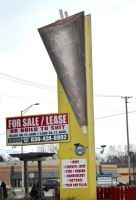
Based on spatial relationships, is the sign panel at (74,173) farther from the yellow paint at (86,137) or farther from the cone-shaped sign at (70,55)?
the cone-shaped sign at (70,55)

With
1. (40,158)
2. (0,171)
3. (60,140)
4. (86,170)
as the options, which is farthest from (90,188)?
(0,171)

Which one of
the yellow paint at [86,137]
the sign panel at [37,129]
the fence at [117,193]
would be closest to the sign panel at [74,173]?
the yellow paint at [86,137]

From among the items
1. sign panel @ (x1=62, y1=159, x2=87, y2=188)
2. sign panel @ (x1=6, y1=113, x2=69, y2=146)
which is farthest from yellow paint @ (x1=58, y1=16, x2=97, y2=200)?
sign panel @ (x1=6, y1=113, x2=69, y2=146)

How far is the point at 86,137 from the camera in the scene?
23.0 metres

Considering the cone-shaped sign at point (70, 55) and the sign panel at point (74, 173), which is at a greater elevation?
the cone-shaped sign at point (70, 55)

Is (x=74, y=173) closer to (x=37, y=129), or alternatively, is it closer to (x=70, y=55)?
(x=37, y=129)

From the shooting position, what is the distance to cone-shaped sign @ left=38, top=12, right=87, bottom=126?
23.3 meters

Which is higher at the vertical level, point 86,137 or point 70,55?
point 70,55

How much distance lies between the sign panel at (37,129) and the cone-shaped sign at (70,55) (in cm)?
93

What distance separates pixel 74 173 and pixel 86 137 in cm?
179

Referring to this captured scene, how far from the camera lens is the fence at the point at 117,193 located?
25.0 m

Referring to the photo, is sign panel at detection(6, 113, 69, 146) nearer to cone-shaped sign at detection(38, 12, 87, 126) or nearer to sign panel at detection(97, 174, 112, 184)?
cone-shaped sign at detection(38, 12, 87, 126)

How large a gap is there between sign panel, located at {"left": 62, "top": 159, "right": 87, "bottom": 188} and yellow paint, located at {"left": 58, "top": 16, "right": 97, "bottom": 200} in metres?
0.18

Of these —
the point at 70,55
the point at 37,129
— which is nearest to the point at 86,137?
the point at 37,129
